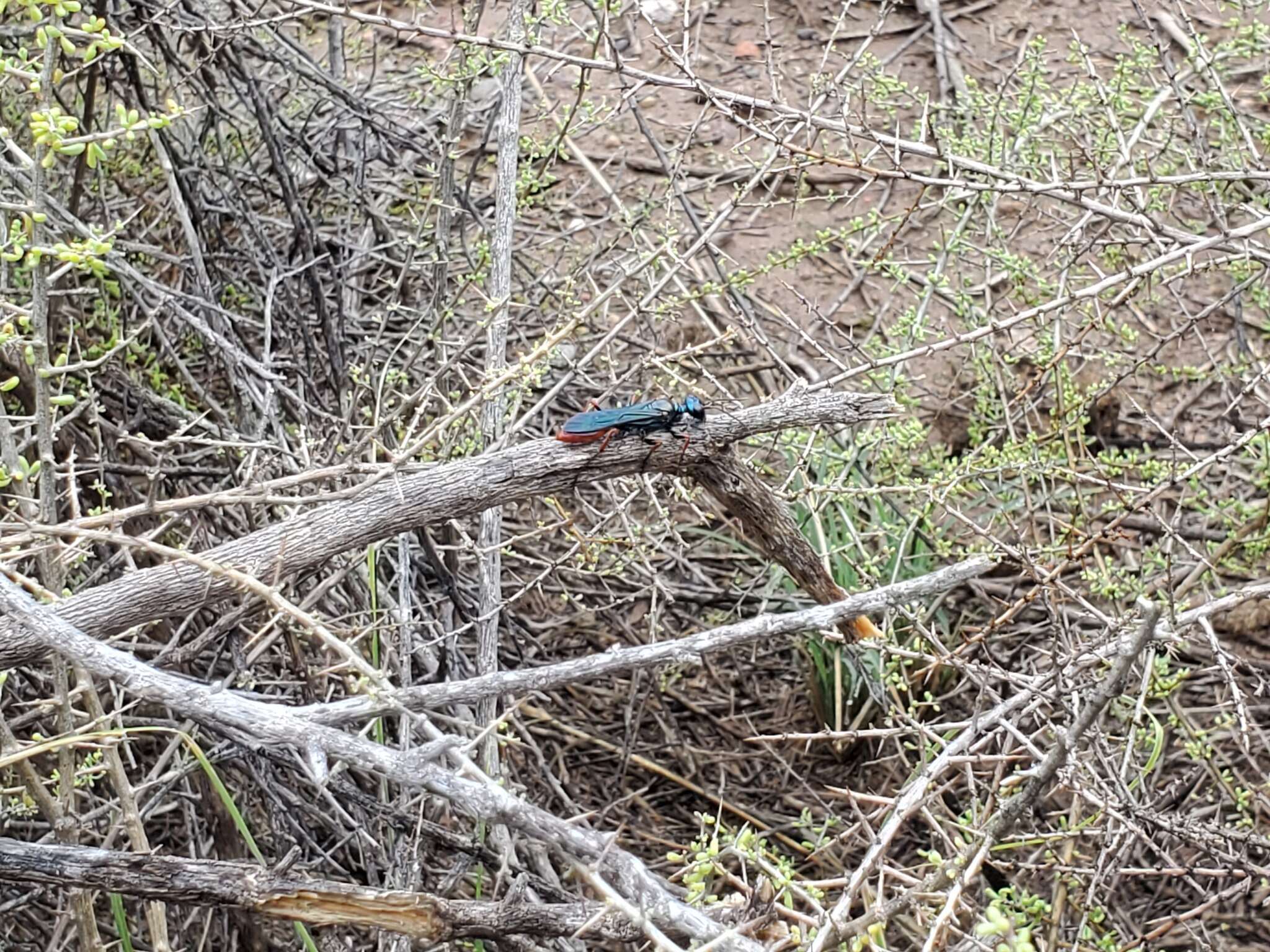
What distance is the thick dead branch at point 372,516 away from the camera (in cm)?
194

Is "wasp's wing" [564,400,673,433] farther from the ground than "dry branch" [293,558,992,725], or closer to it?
farther from the ground

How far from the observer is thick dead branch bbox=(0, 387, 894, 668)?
194 centimetres

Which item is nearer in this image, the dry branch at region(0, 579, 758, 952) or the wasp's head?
the dry branch at region(0, 579, 758, 952)

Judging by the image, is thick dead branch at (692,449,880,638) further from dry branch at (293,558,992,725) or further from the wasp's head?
dry branch at (293,558,992,725)

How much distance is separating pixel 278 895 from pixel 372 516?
56 centimetres

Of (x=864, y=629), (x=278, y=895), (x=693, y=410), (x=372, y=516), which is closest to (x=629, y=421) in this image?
(x=693, y=410)

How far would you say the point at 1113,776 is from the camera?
8.21 ft

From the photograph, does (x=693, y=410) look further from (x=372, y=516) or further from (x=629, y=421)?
(x=372, y=516)

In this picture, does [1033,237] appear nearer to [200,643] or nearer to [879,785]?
[879,785]

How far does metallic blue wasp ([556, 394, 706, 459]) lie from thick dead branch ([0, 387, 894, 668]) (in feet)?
0.06

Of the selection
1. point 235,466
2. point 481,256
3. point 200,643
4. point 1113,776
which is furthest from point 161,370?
point 1113,776

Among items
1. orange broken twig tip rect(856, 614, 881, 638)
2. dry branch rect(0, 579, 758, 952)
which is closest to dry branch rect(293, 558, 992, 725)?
dry branch rect(0, 579, 758, 952)

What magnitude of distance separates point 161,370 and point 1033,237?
3.20 metres

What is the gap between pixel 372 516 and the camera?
2.03 metres
